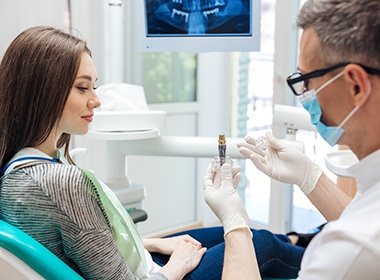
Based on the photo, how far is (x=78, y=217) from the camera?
1129 mm

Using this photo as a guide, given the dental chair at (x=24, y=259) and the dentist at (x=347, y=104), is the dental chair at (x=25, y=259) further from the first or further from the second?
the dentist at (x=347, y=104)

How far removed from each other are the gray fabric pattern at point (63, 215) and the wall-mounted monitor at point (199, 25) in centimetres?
92

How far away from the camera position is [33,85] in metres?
1.23

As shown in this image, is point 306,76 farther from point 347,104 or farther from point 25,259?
point 25,259

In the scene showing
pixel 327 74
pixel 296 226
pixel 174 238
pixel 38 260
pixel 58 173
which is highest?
pixel 327 74

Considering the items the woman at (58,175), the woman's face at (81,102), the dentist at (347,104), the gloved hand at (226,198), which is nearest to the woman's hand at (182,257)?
the woman at (58,175)

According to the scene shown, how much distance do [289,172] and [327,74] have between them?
62 centimetres

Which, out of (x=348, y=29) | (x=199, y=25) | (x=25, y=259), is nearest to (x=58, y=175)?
(x=25, y=259)

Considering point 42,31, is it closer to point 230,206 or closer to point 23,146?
point 23,146

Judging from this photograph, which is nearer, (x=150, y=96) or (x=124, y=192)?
(x=124, y=192)

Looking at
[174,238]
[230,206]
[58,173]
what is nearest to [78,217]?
[58,173]

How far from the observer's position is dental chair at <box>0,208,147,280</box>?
108cm

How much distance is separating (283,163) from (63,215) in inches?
27.2

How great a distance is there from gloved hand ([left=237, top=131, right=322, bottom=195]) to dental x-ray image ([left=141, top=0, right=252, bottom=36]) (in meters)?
0.56
